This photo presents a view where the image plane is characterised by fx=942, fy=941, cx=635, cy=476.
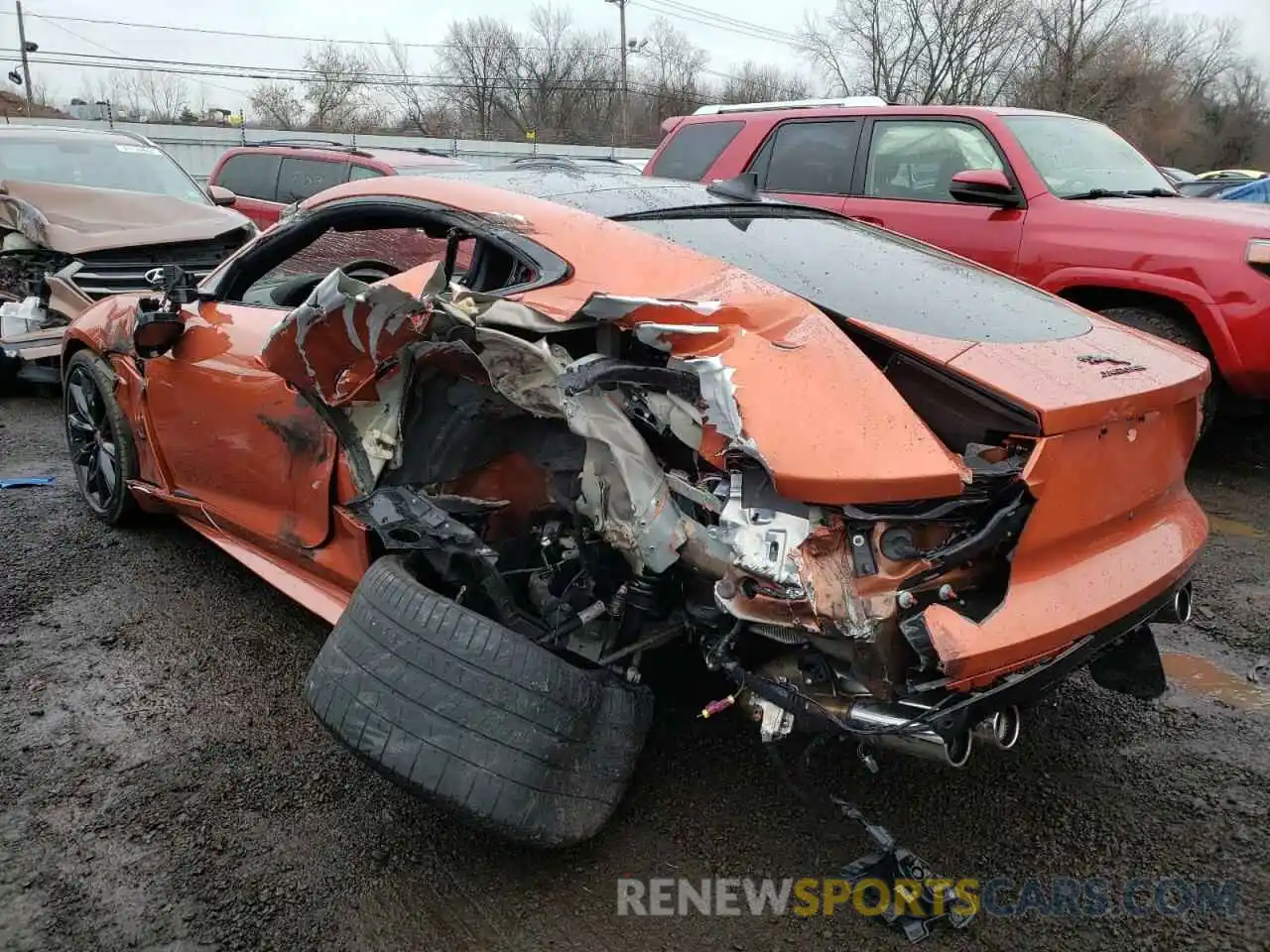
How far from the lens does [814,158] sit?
6090 millimetres

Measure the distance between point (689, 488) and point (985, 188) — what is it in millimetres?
3845

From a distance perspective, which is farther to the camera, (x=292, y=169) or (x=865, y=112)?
(x=292, y=169)

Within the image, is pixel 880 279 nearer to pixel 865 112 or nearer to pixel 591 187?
pixel 591 187

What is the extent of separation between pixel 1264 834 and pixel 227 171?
10359 millimetres

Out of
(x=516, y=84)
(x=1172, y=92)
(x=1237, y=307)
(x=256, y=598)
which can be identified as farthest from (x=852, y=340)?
(x=1172, y=92)

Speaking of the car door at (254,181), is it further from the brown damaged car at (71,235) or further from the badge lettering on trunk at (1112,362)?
the badge lettering on trunk at (1112,362)

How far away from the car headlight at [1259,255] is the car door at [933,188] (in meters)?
1.09

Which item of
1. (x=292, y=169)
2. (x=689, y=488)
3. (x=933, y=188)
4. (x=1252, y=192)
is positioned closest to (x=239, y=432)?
(x=689, y=488)

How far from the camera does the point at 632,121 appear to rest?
44.5 metres

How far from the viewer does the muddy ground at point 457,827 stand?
6.75 feet

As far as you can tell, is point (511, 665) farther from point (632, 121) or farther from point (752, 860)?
point (632, 121)

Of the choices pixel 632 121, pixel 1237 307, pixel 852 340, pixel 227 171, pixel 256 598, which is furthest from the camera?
pixel 632 121

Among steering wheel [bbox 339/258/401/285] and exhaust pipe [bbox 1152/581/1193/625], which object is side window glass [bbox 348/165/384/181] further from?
exhaust pipe [bbox 1152/581/1193/625]

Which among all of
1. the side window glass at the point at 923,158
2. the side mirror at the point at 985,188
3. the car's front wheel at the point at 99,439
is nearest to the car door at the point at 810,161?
the side window glass at the point at 923,158
